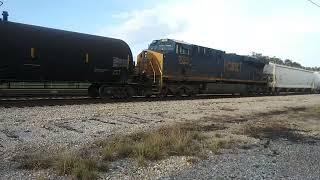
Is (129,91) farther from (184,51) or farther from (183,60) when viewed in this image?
(184,51)

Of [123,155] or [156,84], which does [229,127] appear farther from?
[156,84]

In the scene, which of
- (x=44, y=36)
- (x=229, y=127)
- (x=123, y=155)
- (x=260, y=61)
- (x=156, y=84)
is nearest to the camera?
(x=123, y=155)

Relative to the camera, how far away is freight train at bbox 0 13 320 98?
17.7 metres

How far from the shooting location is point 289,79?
4597cm

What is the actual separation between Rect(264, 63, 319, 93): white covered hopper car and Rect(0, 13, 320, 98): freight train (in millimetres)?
7894

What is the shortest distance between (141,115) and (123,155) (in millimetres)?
6755

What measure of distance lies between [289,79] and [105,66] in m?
29.8

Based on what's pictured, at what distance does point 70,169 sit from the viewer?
730 centimetres

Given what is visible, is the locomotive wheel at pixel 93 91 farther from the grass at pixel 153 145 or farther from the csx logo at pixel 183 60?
the grass at pixel 153 145

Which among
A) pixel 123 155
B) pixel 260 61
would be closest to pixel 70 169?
pixel 123 155

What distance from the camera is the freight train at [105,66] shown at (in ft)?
58.0

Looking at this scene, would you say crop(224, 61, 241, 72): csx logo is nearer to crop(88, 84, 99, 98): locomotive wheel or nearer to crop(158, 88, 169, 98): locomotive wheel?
crop(158, 88, 169, 98): locomotive wheel

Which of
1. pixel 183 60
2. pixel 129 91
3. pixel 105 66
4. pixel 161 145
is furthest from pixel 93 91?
pixel 161 145

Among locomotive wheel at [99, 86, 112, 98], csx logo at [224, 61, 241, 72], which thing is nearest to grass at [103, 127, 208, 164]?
locomotive wheel at [99, 86, 112, 98]
